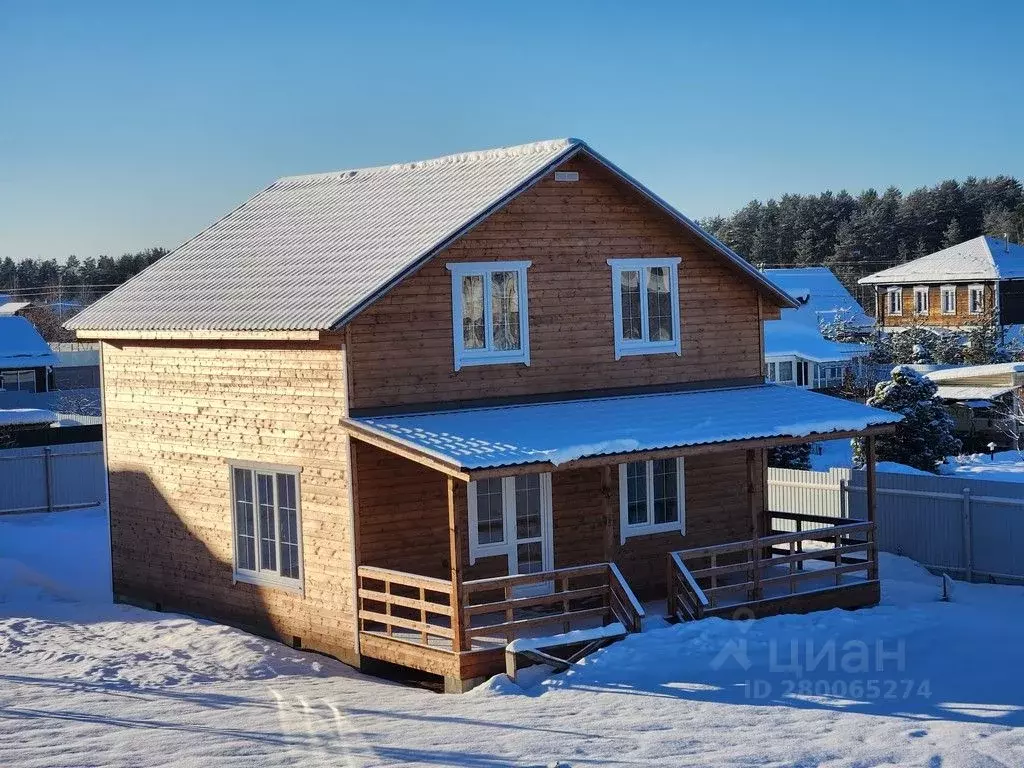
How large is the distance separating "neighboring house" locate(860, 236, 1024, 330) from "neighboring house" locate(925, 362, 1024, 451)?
20.1m

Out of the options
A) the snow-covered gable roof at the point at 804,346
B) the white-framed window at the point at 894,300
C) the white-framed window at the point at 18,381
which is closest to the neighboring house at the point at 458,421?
the snow-covered gable roof at the point at 804,346

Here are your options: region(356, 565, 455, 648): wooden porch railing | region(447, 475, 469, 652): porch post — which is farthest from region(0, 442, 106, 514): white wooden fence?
region(447, 475, 469, 652): porch post

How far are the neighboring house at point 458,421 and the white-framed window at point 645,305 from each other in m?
0.04

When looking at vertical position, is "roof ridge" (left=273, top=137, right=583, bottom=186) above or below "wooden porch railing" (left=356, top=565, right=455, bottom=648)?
above

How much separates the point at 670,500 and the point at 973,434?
26355mm

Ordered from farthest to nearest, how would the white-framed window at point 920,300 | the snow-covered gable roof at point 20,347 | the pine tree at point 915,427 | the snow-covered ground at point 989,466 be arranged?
the white-framed window at point 920,300
the snow-covered gable roof at point 20,347
the snow-covered ground at point 989,466
the pine tree at point 915,427

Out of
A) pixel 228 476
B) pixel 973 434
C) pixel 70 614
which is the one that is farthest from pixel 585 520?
pixel 973 434

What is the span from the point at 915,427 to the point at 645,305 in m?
14.4

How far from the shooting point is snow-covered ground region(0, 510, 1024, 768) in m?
13.5

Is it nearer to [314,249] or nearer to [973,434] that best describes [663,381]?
[314,249]

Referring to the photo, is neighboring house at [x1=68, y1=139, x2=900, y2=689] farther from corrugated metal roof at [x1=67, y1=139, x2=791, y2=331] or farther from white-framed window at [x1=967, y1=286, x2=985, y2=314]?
white-framed window at [x1=967, y1=286, x2=985, y2=314]

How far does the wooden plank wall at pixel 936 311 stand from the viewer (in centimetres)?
6862

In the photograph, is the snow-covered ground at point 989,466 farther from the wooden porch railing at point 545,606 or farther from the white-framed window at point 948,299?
the white-framed window at point 948,299

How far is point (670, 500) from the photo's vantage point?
69.5 feet
